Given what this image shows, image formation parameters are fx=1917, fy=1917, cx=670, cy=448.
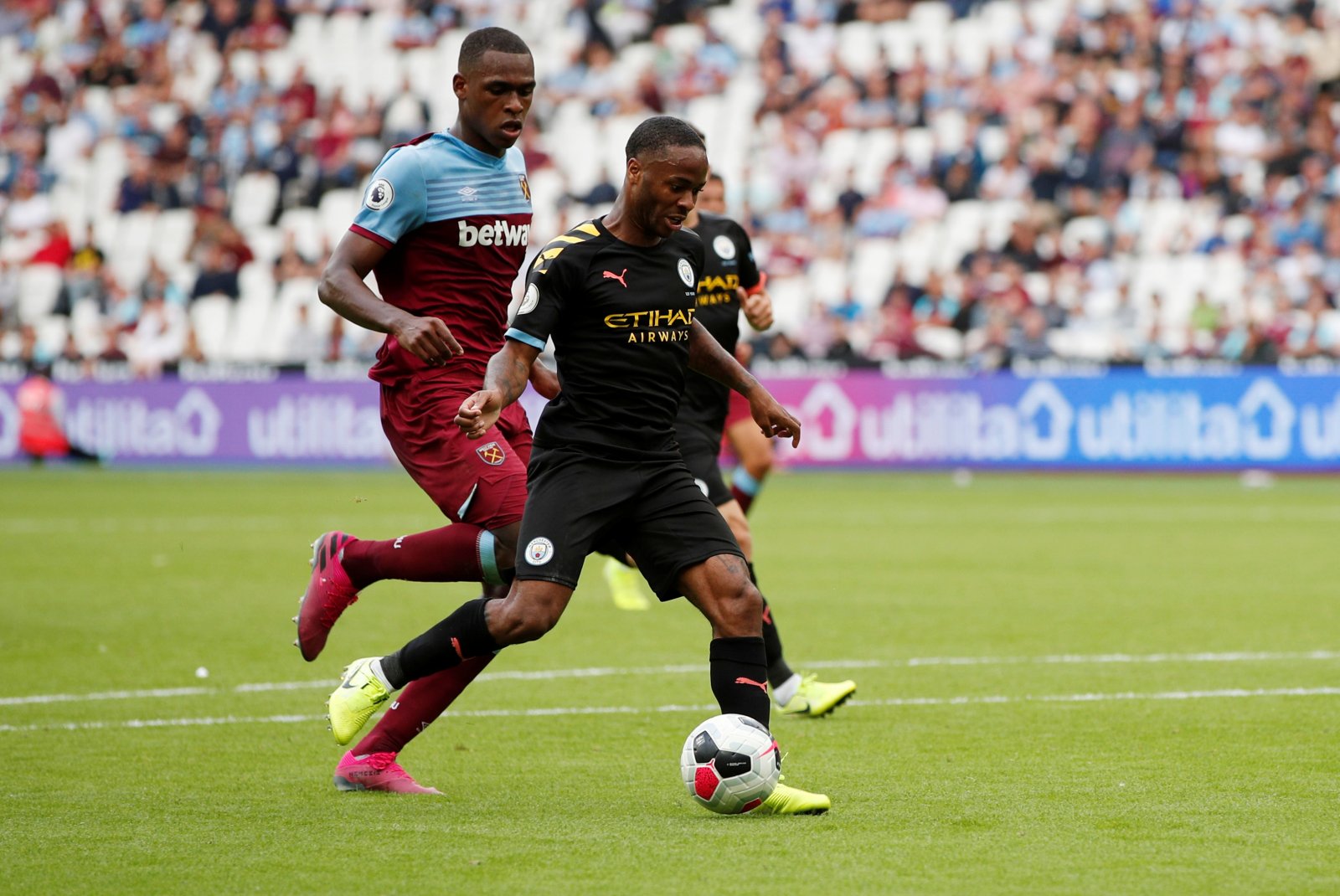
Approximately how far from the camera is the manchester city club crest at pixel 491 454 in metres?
6.38

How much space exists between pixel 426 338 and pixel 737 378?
1046 millimetres

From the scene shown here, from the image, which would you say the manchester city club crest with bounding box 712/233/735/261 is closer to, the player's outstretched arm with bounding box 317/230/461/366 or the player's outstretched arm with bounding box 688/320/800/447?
the player's outstretched arm with bounding box 688/320/800/447

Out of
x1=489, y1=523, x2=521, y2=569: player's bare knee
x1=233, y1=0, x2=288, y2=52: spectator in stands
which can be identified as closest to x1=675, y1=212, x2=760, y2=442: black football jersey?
x1=489, y1=523, x2=521, y2=569: player's bare knee

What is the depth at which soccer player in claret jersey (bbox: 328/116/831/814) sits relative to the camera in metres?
5.79

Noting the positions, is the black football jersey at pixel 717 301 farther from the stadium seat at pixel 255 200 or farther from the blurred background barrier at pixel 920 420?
the stadium seat at pixel 255 200

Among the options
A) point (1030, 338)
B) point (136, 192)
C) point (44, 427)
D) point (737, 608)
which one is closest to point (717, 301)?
point (737, 608)

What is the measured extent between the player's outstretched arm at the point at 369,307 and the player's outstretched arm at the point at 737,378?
79 centimetres

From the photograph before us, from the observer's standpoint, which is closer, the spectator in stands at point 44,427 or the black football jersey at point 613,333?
the black football jersey at point 613,333

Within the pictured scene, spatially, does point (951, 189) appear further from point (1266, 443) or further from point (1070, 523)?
point (1070, 523)

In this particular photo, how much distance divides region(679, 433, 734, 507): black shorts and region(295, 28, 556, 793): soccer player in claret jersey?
2378mm

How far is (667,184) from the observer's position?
5.75m

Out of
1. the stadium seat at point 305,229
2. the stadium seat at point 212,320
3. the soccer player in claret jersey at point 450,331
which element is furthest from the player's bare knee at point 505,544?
the stadium seat at point 305,229

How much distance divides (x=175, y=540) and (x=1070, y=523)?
7.87m

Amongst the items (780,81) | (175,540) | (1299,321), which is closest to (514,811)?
(175,540)
